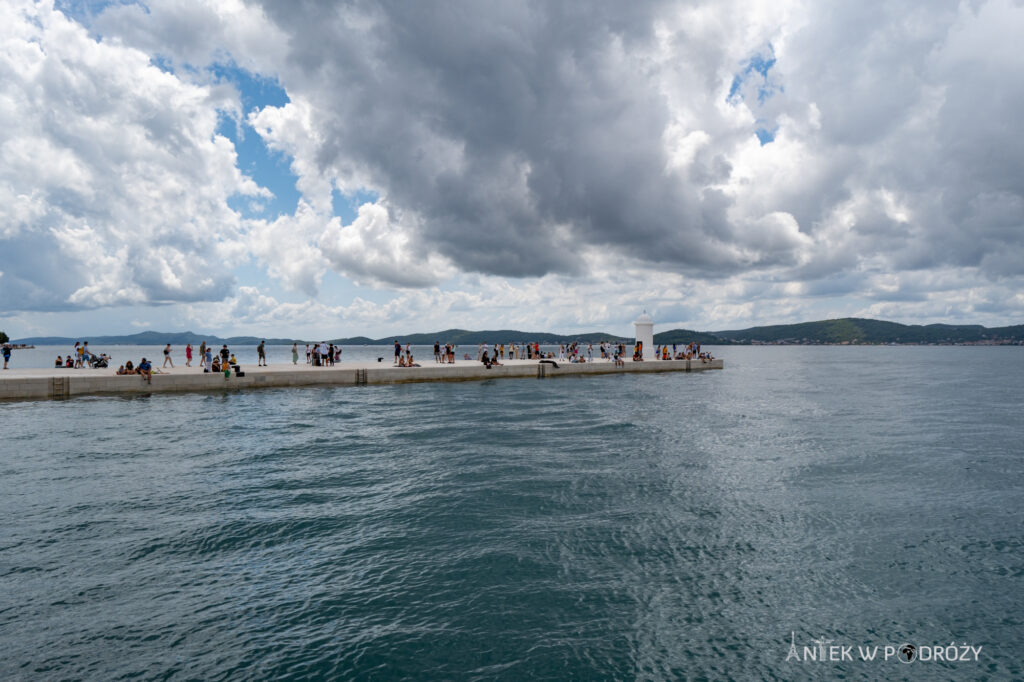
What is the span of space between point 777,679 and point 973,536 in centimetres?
870

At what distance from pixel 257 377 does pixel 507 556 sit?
35617 mm

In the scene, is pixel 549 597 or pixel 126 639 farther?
pixel 549 597

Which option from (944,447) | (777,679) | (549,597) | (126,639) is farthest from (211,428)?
(944,447)

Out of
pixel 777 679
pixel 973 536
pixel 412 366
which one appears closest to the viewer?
pixel 777 679

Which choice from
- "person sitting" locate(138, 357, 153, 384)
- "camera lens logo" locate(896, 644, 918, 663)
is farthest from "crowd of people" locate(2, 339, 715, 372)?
"camera lens logo" locate(896, 644, 918, 663)

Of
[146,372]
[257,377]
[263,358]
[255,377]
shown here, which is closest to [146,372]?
A: [146,372]

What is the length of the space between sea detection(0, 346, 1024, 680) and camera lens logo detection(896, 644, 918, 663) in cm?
6

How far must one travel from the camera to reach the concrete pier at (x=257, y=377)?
33.3 meters

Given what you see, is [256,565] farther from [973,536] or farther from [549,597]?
[973,536]

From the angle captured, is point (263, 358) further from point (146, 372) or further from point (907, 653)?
point (907, 653)

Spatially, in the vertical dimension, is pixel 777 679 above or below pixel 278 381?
below

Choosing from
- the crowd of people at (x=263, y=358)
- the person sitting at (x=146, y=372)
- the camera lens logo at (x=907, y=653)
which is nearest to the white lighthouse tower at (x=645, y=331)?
the crowd of people at (x=263, y=358)

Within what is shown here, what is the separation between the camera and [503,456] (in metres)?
19.0

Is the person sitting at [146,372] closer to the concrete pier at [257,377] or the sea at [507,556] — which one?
the concrete pier at [257,377]
